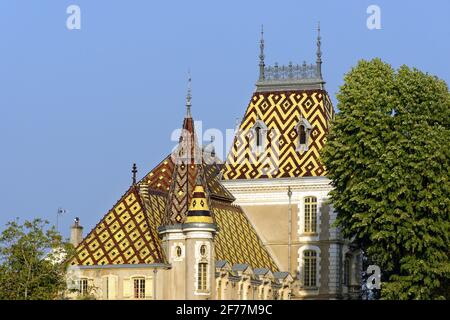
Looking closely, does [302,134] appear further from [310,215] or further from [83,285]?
[83,285]

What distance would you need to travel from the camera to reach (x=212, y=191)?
90562 millimetres

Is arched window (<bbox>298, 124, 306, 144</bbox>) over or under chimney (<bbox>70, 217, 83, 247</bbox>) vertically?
over

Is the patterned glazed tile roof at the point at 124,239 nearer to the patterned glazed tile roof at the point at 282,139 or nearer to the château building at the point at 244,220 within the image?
the château building at the point at 244,220

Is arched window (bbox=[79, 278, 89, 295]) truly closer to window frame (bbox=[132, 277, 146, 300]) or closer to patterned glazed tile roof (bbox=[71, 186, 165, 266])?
patterned glazed tile roof (bbox=[71, 186, 165, 266])

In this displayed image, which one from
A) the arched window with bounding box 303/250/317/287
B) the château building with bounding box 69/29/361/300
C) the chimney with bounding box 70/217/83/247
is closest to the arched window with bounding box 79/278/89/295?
the château building with bounding box 69/29/361/300

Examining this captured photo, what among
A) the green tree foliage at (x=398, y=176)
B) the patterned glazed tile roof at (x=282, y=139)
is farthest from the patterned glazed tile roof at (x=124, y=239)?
the patterned glazed tile roof at (x=282, y=139)

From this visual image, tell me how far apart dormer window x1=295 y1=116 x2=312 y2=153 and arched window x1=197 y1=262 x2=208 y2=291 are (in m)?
15.3

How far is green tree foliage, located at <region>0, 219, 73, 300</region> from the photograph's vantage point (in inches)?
2872

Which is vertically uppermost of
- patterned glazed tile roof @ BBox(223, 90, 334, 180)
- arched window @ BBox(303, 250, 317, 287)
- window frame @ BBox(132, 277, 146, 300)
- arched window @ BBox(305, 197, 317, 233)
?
patterned glazed tile roof @ BBox(223, 90, 334, 180)

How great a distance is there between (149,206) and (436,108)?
48.8 feet

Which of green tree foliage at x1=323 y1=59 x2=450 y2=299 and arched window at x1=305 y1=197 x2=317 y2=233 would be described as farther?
arched window at x1=305 y1=197 x2=317 y2=233
